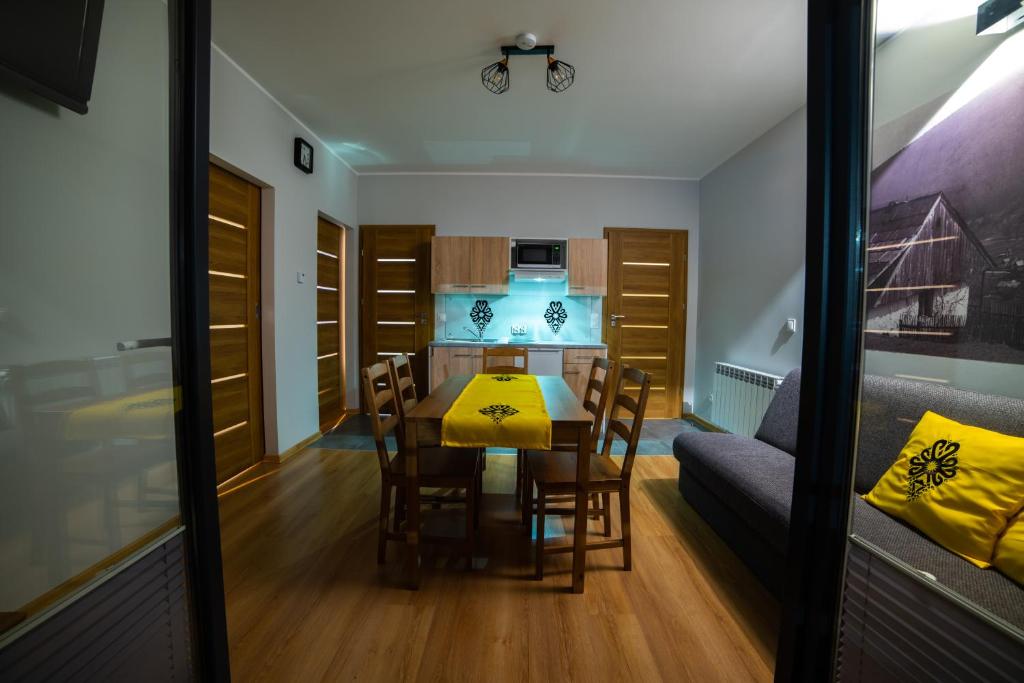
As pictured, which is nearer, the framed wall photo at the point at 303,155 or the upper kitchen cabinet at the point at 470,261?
the framed wall photo at the point at 303,155

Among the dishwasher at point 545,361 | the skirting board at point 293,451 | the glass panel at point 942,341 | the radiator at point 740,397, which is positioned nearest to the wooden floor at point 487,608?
the skirting board at point 293,451

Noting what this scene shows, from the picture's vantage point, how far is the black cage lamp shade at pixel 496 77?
2.54 meters

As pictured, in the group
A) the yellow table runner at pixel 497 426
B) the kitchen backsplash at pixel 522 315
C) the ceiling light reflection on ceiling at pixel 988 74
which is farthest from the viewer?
the kitchen backsplash at pixel 522 315

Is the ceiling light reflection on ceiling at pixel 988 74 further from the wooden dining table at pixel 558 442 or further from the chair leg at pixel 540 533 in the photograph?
the chair leg at pixel 540 533

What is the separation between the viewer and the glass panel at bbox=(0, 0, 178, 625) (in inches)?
22.2

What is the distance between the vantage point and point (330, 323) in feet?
14.1

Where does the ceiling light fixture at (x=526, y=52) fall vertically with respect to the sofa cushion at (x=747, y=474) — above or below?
above

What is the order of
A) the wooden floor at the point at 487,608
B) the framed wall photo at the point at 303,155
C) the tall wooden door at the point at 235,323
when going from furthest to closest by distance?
the framed wall photo at the point at 303,155 < the tall wooden door at the point at 235,323 < the wooden floor at the point at 487,608

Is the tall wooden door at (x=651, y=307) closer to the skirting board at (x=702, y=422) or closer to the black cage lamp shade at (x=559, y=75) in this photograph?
the skirting board at (x=702, y=422)

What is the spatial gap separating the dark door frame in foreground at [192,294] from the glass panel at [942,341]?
1.25 meters

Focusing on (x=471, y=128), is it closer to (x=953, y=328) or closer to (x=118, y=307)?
(x=118, y=307)

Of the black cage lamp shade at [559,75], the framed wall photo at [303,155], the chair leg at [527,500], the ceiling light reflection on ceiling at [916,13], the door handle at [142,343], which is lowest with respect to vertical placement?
the chair leg at [527,500]

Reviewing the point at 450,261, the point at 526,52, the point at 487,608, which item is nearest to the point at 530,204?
the point at 450,261

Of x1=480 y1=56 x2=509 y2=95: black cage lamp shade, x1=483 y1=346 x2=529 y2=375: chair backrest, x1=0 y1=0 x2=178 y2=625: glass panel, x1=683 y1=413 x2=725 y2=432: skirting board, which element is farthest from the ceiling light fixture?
x1=683 y1=413 x2=725 y2=432: skirting board
